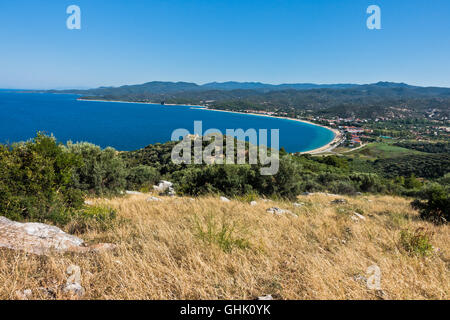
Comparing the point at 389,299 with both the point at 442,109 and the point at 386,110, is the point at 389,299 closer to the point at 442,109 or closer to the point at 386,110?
the point at 386,110

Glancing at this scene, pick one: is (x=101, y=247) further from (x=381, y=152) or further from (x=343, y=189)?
(x=381, y=152)

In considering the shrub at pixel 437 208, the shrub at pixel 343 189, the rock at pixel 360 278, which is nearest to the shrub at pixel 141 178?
the shrub at pixel 343 189

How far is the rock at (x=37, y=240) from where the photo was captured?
3037 millimetres

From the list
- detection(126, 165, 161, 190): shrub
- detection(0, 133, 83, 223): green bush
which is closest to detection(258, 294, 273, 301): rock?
detection(0, 133, 83, 223): green bush

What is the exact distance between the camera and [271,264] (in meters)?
2.85

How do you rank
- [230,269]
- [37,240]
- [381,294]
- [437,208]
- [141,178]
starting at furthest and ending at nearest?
[141,178] → [437,208] → [37,240] → [230,269] → [381,294]

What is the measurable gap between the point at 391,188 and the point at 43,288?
2631 cm

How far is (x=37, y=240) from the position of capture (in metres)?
3.28

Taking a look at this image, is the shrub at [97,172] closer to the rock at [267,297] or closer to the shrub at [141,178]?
the shrub at [141,178]

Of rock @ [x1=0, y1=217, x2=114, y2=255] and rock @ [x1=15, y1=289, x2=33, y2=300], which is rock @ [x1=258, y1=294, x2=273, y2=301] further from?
rock @ [x1=0, y1=217, x2=114, y2=255]

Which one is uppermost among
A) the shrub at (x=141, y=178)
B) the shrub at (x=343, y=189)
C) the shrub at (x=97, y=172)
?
the shrub at (x=97, y=172)

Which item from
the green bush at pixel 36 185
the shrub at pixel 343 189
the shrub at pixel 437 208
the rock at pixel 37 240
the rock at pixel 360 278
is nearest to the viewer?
the rock at pixel 360 278

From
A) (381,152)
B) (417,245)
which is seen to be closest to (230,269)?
(417,245)
